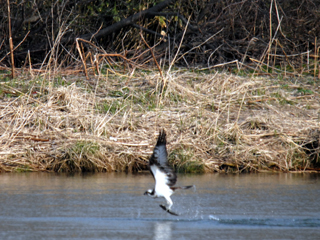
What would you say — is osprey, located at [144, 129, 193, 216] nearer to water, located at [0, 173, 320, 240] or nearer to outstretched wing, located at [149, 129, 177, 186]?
outstretched wing, located at [149, 129, 177, 186]

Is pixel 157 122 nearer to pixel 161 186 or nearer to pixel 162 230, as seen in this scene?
pixel 161 186

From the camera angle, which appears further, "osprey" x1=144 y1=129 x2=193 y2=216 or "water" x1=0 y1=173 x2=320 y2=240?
"osprey" x1=144 y1=129 x2=193 y2=216

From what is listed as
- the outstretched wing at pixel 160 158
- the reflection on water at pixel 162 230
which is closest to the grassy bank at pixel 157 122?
the outstretched wing at pixel 160 158

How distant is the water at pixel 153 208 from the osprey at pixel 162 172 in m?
0.19

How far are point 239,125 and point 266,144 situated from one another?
1.92 feet

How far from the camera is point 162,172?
5.34m

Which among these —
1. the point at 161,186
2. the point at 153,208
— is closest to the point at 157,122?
the point at 153,208

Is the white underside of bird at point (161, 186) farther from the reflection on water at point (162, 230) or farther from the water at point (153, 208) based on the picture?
the reflection on water at point (162, 230)

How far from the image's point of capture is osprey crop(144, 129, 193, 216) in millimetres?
5270

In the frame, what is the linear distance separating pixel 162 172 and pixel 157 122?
3.52 meters

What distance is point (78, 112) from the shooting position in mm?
8906

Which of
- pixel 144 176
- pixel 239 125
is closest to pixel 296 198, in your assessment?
pixel 144 176

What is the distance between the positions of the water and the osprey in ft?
0.62

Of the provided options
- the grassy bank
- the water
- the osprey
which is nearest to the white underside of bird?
the osprey
